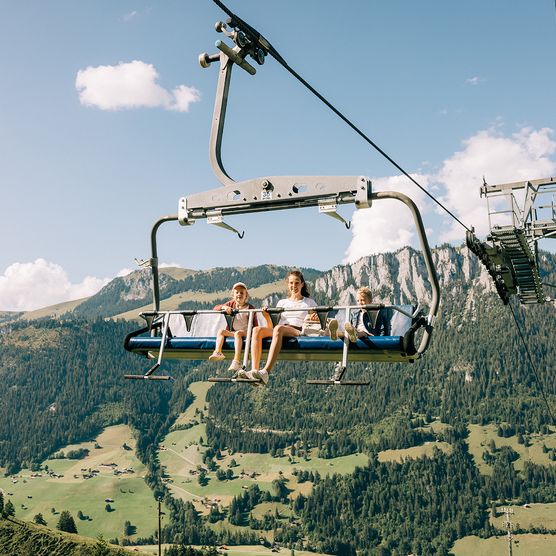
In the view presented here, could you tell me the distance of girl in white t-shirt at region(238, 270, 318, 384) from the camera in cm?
924

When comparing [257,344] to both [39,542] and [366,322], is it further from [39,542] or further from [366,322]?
[39,542]

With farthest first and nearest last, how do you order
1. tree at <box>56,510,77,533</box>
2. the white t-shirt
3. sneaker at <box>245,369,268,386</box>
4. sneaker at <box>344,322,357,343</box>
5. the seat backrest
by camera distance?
tree at <box>56,510,77,533</box>, the seat backrest, the white t-shirt, sneaker at <box>344,322,357,343</box>, sneaker at <box>245,369,268,386</box>

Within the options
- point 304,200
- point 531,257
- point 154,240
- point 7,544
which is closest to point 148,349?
point 154,240

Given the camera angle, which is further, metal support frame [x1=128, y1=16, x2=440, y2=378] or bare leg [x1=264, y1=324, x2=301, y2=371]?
bare leg [x1=264, y1=324, x2=301, y2=371]

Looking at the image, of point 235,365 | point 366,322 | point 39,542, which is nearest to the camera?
point 235,365

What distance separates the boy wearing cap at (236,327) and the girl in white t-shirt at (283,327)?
0.99 feet

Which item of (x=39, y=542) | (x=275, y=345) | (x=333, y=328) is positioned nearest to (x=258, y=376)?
(x=275, y=345)

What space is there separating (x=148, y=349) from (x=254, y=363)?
251 centimetres

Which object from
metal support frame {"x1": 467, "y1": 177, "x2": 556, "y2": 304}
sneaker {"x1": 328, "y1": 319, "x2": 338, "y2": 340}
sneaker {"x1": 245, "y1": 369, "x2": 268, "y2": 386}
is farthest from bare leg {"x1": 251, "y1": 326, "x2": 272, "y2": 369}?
metal support frame {"x1": 467, "y1": 177, "x2": 556, "y2": 304}

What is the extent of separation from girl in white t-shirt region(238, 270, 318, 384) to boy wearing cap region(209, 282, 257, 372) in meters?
0.30

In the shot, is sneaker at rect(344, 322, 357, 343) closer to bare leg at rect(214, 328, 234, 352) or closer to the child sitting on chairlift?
the child sitting on chairlift

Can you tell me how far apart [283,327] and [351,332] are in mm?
1005

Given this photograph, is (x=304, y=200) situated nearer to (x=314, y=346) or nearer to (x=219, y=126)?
(x=219, y=126)

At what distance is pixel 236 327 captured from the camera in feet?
34.5
